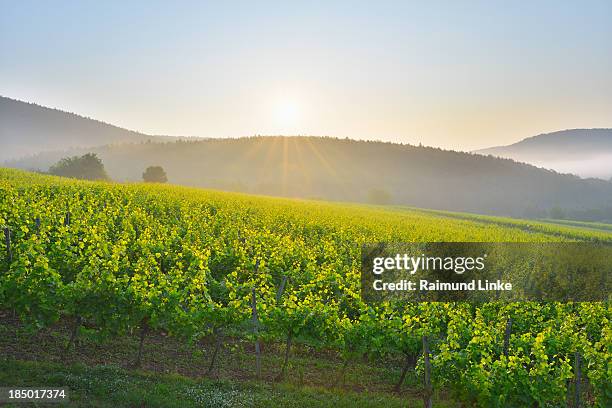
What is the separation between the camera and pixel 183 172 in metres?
135


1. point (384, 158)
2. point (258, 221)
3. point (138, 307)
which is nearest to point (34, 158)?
point (384, 158)

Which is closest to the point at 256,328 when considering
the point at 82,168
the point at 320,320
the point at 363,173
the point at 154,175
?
the point at 320,320

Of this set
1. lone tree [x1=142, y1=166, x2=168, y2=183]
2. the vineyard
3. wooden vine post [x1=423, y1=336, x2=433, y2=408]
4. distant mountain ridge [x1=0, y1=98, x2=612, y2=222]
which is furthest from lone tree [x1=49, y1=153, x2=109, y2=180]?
wooden vine post [x1=423, y1=336, x2=433, y2=408]

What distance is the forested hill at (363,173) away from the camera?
117062mm

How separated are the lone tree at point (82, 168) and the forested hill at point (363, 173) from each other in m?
36.3

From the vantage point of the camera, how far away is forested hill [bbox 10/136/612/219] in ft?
384

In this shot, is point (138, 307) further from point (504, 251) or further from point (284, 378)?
point (504, 251)

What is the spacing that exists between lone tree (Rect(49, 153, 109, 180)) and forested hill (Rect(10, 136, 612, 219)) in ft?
119

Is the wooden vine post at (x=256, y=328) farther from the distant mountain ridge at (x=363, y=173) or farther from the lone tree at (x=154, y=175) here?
the distant mountain ridge at (x=363, y=173)

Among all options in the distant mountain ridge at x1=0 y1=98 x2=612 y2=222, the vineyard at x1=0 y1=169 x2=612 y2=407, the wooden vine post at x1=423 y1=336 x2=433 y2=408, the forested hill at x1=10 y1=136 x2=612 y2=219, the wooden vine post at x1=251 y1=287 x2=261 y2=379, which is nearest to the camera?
the vineyard at x1=0 y1=169 x2=612 y2=407

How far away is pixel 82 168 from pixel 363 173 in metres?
74.0

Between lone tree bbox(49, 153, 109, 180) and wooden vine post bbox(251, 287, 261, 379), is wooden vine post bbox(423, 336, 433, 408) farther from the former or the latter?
lone tree bbox(49, 153, 109, 180)

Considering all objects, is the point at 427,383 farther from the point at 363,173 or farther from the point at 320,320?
the point at 363,173

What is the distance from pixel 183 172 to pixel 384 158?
2131 inches
